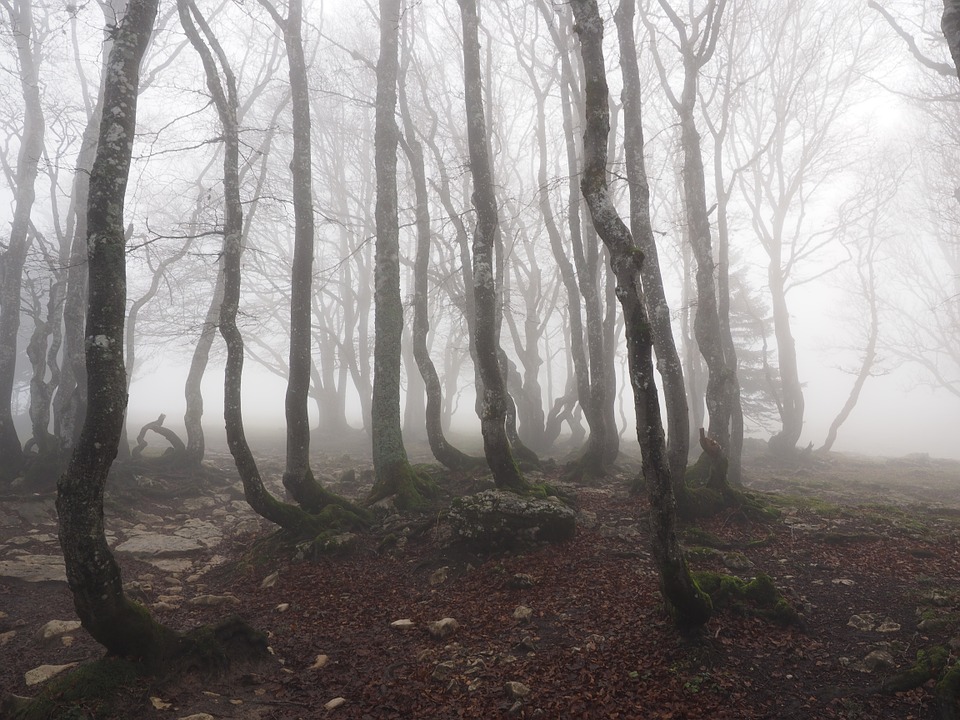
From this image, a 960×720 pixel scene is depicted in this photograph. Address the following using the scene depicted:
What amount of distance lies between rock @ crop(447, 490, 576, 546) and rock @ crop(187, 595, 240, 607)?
280cm

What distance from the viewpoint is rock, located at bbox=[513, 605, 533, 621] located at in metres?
5.20

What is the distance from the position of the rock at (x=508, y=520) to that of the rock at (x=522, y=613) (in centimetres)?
149

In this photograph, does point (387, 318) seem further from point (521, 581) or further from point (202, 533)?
point (521, 581)

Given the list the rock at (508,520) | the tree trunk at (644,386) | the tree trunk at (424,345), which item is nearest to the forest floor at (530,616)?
the rock at (508,520)

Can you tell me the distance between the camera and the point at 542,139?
55.4 ft

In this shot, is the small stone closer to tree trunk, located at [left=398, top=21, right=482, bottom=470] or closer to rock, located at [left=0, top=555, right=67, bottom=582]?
rock, located at [left=0, top=555, right=67, bottom=582]

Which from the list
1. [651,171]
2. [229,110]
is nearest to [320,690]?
[229,110]

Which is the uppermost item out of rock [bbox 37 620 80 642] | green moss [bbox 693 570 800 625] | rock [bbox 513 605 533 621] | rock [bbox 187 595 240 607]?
green moss [bbox 693 570 800 625]

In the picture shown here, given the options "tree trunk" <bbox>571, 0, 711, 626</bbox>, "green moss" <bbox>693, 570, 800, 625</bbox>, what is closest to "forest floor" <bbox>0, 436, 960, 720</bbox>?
"green moss" <bbox>693, 570, 800, 625</bbox>

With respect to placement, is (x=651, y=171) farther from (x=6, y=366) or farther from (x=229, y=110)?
(x=6, y=366)

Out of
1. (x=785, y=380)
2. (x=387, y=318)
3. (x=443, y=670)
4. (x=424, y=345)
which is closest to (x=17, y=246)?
(x=387, y=318)

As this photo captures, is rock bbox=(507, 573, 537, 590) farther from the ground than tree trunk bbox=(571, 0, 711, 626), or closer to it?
closer to it

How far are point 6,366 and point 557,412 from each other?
51.0ft

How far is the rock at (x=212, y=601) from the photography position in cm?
607
